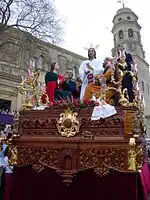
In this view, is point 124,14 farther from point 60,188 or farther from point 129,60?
point 60,188

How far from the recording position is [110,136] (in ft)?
13.1

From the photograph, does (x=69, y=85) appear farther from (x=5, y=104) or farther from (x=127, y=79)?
(x=5, y=104)

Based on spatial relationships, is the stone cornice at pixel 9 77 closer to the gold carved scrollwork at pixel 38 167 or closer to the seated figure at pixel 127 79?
the seated figure at pixel 127 79

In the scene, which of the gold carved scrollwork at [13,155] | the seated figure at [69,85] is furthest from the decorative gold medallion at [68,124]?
the seated figure at [69,85]

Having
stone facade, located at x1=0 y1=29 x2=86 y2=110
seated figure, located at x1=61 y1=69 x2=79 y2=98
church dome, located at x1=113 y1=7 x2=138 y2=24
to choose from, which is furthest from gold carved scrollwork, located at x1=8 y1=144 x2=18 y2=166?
church dome, located at x1=113 y1=7 x2=138 y2=24

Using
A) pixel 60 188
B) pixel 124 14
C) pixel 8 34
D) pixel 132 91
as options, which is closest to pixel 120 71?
pixel 132 91

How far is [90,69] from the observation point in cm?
606

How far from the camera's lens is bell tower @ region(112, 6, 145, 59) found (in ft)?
104

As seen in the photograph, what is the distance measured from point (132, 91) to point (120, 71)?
0.54 m

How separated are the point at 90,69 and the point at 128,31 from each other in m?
29.1

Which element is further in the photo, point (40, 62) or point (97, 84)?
point (40, 62)

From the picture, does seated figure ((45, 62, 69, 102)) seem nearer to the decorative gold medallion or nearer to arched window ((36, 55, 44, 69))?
the decorative gold medallion

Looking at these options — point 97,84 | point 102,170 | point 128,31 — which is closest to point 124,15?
point 128,31

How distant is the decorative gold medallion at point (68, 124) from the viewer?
4215 millimetres
